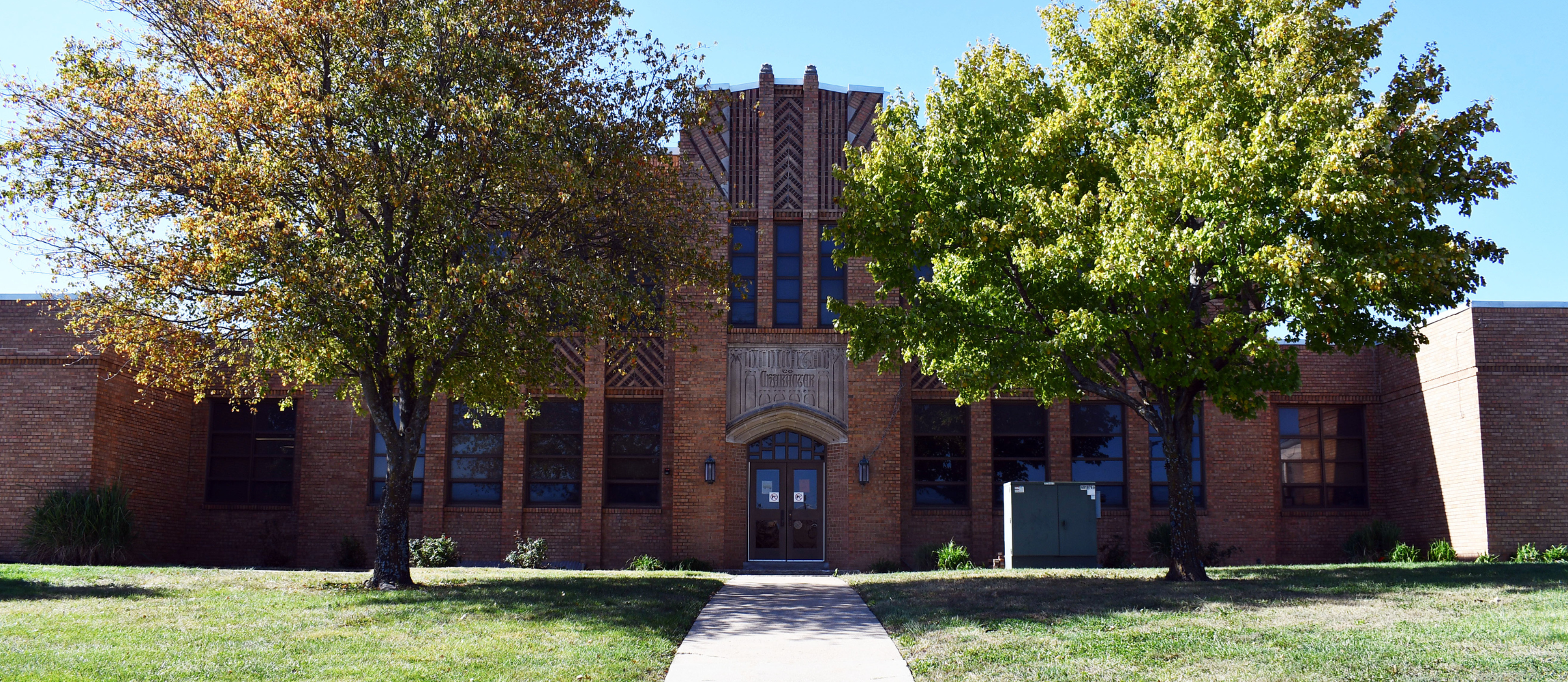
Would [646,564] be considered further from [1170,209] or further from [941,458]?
[1170,209]

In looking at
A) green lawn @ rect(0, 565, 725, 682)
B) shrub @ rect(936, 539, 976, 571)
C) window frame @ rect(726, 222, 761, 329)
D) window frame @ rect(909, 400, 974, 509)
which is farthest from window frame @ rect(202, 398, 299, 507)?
shrub @ rect(936, 539, 976, 571)

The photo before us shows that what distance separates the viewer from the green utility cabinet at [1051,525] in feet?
63.8

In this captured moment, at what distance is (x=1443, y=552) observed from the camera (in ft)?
68.3

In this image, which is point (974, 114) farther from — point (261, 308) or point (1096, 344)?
point (261, 308)

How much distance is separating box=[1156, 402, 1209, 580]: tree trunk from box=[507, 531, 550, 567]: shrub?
12.0 m

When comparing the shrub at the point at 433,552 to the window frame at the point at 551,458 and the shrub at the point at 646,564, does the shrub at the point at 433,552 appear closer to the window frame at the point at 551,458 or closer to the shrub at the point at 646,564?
the window frame at the point at 551,458

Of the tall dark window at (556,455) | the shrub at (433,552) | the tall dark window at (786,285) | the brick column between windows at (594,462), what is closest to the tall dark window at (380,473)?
the shrub at (433,552)

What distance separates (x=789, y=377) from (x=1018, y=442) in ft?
17.1

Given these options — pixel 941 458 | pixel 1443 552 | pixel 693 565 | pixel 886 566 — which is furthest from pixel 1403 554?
pixel 693 565

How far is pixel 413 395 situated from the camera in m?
15.0

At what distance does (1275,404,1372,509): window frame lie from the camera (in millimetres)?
23875

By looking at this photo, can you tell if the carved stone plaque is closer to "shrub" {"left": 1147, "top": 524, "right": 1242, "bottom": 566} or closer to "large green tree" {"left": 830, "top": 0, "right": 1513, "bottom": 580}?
"large green tree" {"left": 830, "top": 0, "right": 1513, "bottom": 580}

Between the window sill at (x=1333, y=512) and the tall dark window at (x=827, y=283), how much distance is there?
10.8 meters

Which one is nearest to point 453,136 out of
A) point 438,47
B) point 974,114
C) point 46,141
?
point 438,47
